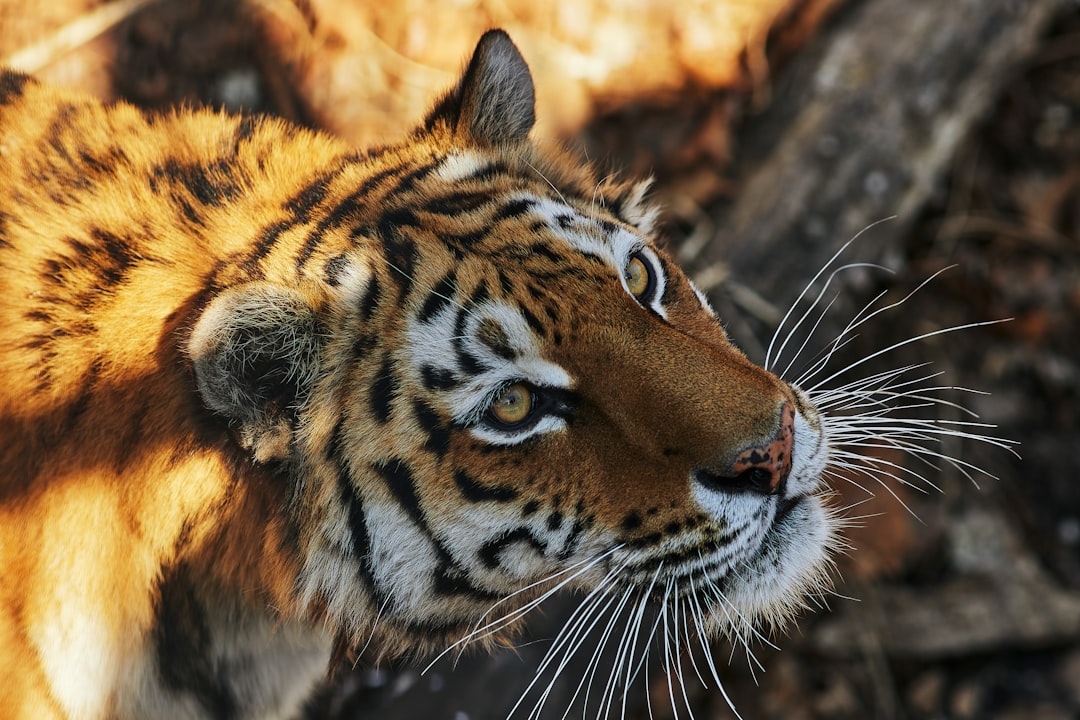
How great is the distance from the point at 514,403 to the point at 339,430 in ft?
1.00

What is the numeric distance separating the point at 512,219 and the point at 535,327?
266mm

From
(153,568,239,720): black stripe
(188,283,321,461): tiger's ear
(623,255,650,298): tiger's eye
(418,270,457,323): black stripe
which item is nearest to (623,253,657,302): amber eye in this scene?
(623,255,650,298): tiger's eye

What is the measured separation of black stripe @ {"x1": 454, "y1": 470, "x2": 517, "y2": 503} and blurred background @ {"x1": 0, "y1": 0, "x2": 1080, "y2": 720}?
0.99 metres

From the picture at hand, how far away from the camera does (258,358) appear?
1569 mm

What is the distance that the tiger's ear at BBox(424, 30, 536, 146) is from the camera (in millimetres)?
1987

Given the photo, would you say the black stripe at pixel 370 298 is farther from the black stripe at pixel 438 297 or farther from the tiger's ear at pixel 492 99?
the tiger's ear at pixel 492 99

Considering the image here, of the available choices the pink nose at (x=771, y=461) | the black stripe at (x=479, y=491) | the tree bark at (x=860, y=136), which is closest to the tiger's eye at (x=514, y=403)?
the black stripe at (x=479, y=491)

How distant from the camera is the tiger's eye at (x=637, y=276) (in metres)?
1.80

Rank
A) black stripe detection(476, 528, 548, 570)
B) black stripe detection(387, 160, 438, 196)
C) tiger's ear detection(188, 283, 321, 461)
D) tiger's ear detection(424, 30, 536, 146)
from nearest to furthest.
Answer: tiger's ear detection(188, 283, 321, 461) → black stripe detection(476, 528, 548, 570) → black stripe detection(387, 160, 438, 196) → tiger's ear detection(424, 30, 536, 146)

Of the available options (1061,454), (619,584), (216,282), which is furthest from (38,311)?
(1061,454)

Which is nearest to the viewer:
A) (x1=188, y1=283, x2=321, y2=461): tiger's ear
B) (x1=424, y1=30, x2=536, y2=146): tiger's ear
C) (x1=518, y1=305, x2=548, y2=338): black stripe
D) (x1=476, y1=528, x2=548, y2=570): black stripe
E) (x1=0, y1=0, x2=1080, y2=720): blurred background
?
(x1=188, y1=283, x2=321, y2=461): tiger's ear

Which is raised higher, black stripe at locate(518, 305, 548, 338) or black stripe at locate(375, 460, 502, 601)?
black stripe at locate(518, 305, 548, 338)

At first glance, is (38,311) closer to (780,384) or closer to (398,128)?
(780,384)

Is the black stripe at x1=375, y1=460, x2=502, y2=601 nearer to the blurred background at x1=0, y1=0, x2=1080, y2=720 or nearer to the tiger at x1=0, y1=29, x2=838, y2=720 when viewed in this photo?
the tiger at x1=0, y1=29, x2=838, y2=720
